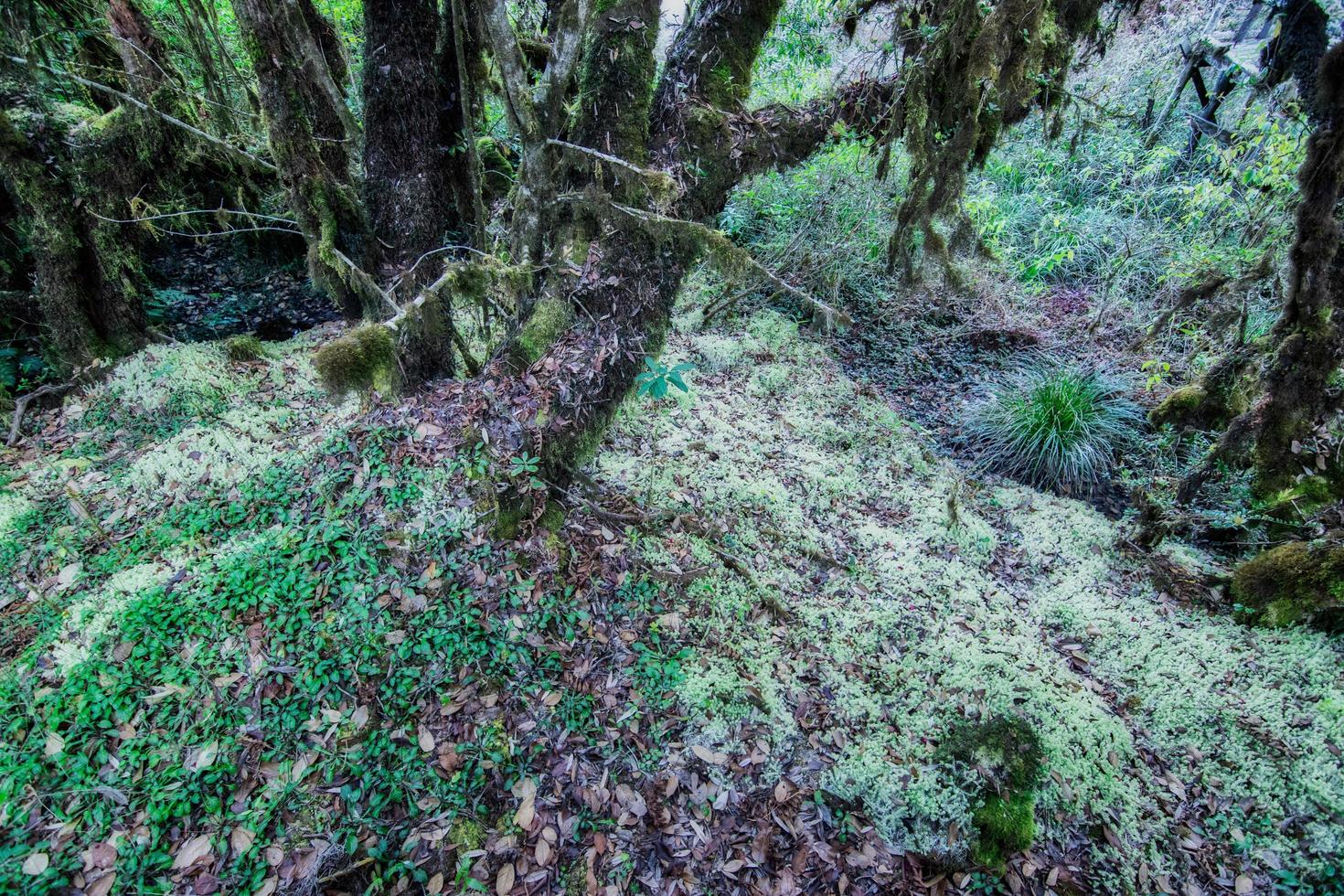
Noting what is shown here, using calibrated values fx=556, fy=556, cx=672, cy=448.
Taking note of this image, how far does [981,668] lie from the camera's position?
11.7 feet

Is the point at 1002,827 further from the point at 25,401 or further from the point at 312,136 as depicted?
the point at 25,401

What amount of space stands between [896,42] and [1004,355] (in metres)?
4.73

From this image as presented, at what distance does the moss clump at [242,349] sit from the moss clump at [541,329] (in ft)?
10.5

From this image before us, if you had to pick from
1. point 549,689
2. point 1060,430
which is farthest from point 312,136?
point 1060,430

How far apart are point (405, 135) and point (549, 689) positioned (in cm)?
384

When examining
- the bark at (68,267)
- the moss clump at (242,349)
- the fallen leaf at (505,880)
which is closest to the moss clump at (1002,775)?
the fallen leaf at (505,880)

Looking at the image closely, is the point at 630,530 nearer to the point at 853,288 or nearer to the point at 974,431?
the point at 974,431

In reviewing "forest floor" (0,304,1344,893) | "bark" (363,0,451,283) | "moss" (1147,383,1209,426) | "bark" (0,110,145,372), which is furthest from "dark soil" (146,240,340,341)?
"moss" (1147,383,1209,426)

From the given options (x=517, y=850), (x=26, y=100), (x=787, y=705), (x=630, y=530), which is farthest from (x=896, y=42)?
(x=26, y=100)

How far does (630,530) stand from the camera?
3941 mm

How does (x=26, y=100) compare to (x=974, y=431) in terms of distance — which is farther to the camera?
(x=974, y=431)

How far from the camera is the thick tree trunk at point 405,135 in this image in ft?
12.3

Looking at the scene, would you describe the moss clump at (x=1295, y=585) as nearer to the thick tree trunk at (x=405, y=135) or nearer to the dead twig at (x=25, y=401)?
the thick tree trunk at (x=405, y=135)

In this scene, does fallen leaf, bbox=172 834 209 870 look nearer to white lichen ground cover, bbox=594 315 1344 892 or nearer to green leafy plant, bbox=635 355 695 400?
white lichen ground cover, bbox=594 315 1344 892
